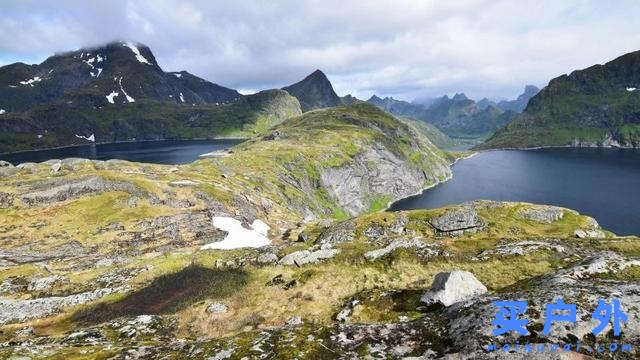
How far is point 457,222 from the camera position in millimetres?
77000

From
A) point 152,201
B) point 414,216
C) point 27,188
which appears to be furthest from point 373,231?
point 27,188

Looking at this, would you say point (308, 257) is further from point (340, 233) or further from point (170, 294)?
point (340, 233)

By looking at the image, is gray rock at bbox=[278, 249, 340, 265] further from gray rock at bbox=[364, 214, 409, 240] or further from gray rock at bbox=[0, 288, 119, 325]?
gray rock at bbox=[364, 214, 409, 240]

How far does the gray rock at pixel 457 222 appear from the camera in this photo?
7600 cm

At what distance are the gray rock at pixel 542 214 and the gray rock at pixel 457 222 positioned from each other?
34.2 ft

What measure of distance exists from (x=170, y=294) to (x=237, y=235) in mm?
42237

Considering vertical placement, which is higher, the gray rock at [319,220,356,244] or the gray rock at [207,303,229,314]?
the gray rock at [207,303,229,314]

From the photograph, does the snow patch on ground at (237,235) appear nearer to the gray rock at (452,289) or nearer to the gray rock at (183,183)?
the gray rock at (183,183)

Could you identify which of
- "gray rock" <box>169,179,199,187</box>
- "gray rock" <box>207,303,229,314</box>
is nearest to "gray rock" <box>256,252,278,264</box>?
"gray rock" <box>207,303,229,314</box>

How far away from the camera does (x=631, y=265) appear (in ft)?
96.7

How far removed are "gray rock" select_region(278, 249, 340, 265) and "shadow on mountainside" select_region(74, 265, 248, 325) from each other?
5496mm

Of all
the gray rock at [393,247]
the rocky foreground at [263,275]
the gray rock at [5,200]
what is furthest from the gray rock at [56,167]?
the gray rock at [393,247]

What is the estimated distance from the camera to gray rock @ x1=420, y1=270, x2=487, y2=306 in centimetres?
2545


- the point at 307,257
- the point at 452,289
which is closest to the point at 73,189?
the point at 307,257
